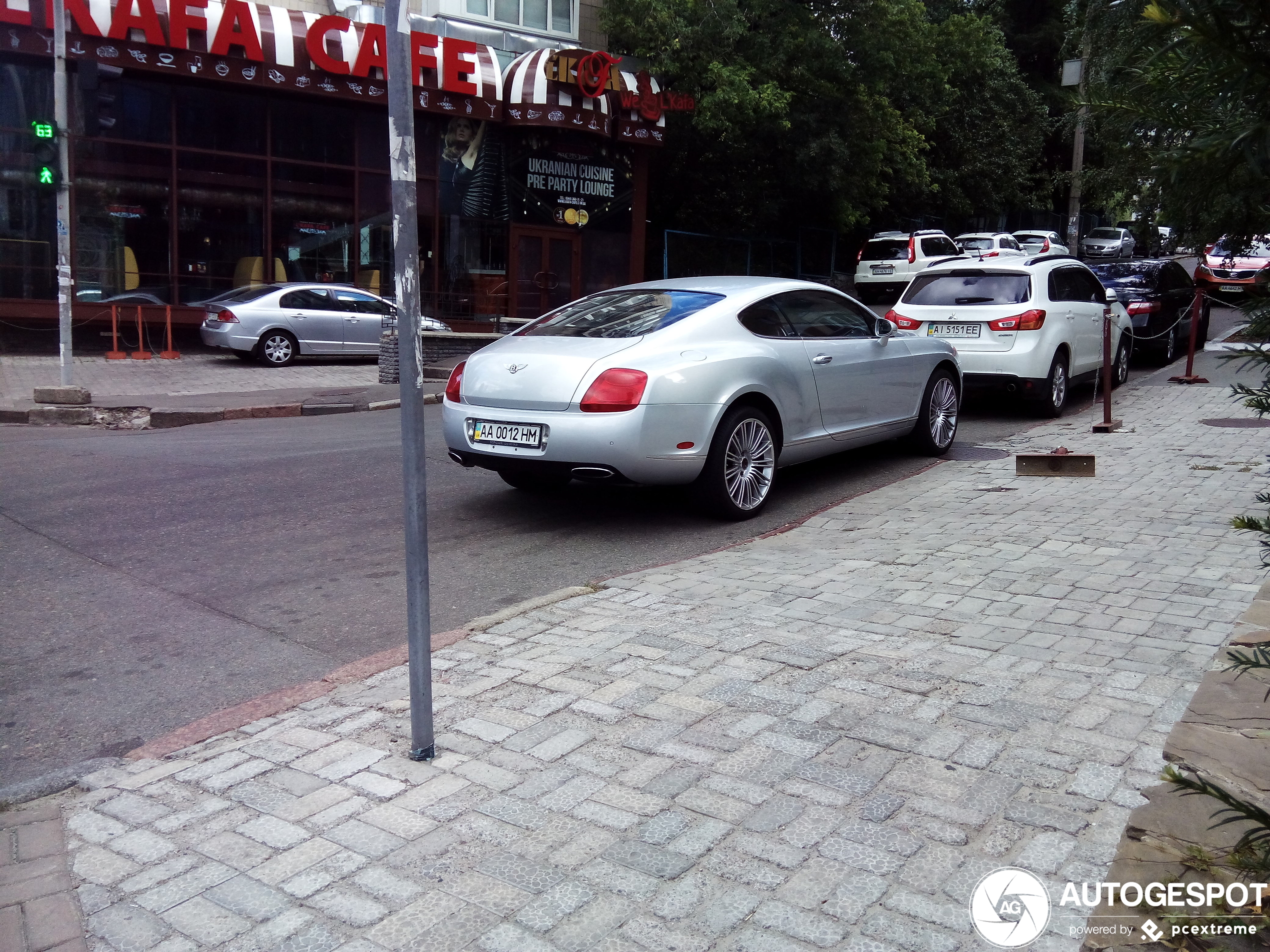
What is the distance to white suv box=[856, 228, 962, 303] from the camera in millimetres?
28250

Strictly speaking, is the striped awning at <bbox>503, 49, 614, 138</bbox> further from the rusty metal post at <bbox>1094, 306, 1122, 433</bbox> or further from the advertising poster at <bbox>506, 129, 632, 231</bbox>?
the rusty metal post at <bbox>1094, 306, 1122, 433</bbox>

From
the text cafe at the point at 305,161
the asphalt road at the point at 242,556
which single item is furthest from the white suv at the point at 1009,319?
the text cafe at the point at 305,161

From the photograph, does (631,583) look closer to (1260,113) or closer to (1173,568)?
(1173,568)

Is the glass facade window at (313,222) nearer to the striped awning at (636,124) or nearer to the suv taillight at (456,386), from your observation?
the striped awning at (636,124)

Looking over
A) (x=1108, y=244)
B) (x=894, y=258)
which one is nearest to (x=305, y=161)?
(x=894, y=258)

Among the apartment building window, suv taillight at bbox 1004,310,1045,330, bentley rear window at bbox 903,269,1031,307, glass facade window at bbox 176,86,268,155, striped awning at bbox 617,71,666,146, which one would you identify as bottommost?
suv taillight at bbox 1004,310,1045,330

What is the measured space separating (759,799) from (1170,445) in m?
8.17

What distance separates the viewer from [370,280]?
24.6 metres

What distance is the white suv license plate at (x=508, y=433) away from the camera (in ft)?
23.4

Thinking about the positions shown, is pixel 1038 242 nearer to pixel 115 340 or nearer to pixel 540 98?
pixel 540 98

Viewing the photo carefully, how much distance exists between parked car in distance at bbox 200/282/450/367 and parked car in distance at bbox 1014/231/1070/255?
59.2ft

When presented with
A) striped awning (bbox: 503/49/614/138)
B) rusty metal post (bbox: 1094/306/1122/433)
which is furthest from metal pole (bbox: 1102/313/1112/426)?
striped awning (bbox: 503/49/614/138)

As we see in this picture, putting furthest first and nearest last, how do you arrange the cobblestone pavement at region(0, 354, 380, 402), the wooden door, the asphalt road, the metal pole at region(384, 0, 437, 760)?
the wooden door, the cobblestone pavement at region(0, 354, 380, 402), the asphalt road, the metal pole at region(384, 0, 437, 760)

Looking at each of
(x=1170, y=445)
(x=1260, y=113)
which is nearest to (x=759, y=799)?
(x=1260, y=113)
